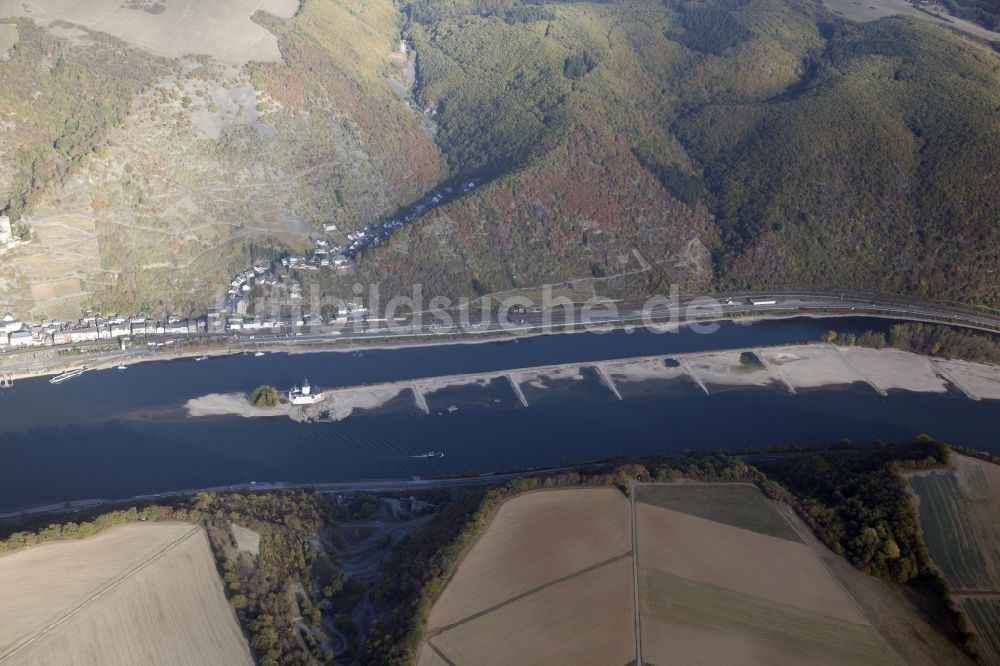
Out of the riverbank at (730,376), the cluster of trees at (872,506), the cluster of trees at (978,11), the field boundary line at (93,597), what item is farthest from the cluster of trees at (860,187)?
the field boundary line at (93,597)

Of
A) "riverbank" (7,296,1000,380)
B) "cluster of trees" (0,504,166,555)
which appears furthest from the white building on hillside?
"cluster of trees" (0,504,166,555)

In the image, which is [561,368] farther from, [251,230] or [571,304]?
[251,230]

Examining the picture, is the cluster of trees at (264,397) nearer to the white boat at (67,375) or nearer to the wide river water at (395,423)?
the wide river water at (395,423)

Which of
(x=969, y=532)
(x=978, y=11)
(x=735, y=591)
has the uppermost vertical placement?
(x=978, y=11)

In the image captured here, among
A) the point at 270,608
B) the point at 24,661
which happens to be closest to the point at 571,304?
the point at 270,608

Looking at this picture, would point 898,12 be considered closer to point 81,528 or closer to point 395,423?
point 395,423

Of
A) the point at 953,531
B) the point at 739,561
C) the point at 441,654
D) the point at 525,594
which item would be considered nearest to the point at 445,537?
the point at 525,594

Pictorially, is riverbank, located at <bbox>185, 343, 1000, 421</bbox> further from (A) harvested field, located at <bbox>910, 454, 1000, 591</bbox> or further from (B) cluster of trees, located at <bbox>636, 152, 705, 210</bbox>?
(B) cluster of trees, located at <bbox>636, 152, 705, 210</bbox>
